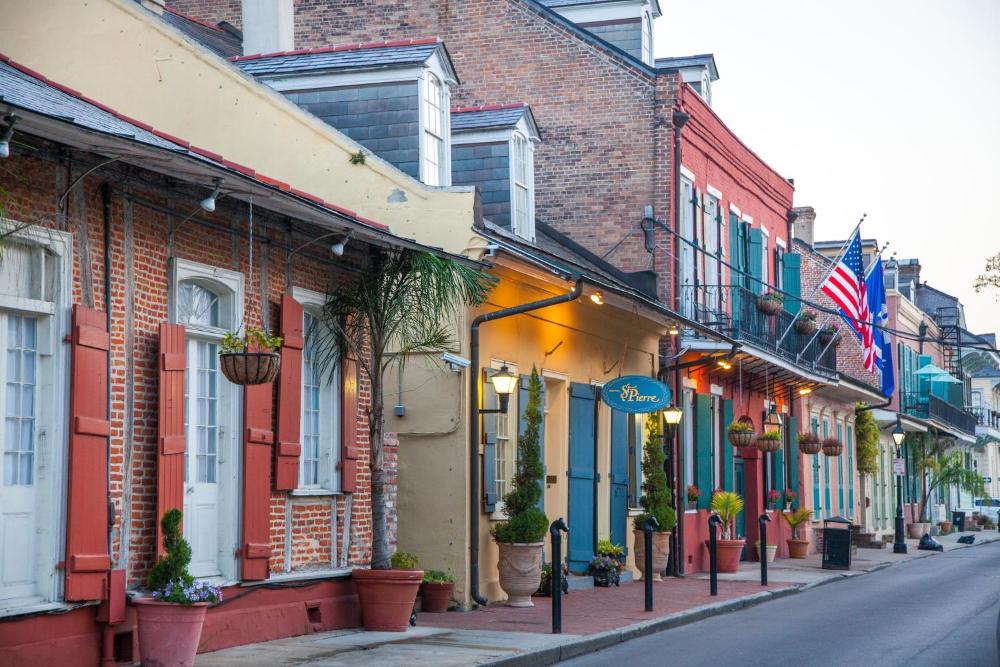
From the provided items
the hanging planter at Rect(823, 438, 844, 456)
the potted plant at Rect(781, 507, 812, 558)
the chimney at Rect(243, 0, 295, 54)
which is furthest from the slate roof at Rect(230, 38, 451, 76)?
the hanging planter at Rect(823, 438, 844, 456)

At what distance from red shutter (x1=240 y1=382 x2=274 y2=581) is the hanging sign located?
25.3ft

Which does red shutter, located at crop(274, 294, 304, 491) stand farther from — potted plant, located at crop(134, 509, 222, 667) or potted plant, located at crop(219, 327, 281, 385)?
potted plant, located at crop(134, 509, 222, 667)

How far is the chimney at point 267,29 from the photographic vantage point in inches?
782

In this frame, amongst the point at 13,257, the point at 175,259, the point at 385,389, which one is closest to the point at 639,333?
the point at 385,389

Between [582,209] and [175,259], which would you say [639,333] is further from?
[175,259]

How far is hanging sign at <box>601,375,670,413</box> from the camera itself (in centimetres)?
1920

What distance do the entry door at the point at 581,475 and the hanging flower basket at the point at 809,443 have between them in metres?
11.9

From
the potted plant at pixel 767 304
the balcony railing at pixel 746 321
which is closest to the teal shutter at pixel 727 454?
the balcony railing at pixel 746 321

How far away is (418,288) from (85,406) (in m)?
4.01

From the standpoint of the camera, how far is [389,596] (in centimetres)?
1341

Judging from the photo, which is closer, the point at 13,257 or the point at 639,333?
the point at 13,257

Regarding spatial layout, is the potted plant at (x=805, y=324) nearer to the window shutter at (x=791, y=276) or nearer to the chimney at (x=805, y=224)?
the window shutter at (x=791, y=276)

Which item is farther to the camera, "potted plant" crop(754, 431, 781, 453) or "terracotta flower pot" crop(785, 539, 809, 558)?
"terracotta flower pot" crop(785, 539, 809, 558)

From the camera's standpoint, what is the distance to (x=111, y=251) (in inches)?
419
